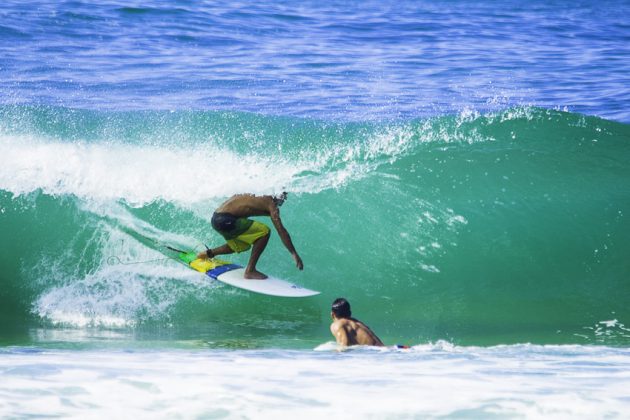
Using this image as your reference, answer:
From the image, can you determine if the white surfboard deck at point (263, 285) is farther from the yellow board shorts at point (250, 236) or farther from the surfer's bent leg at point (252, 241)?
the yellow board shorts at point (250, 236)

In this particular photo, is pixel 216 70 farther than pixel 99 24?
No

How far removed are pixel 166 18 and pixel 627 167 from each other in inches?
530

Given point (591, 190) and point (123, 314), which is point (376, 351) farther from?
point (591, 190)

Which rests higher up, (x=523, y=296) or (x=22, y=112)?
(x=22, y=112)

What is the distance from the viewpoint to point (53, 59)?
1811cm

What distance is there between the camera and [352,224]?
1023cm

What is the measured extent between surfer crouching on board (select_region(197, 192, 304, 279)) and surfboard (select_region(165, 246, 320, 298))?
0.40ft

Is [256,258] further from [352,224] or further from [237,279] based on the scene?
[352,224]

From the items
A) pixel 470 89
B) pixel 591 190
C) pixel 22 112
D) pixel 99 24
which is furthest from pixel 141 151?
pixel 99 24

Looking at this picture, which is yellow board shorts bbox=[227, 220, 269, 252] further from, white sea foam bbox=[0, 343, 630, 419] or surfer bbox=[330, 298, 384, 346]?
white sea foam bbox=[0, 343, 630, 419]

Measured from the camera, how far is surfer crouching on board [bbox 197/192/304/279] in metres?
8.02

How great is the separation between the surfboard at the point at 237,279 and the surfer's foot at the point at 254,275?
3 centimetres

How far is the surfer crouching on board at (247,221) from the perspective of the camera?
802 cm

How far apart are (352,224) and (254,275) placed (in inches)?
82.7
